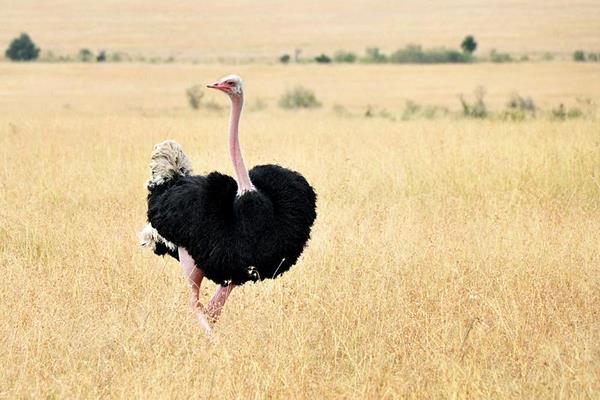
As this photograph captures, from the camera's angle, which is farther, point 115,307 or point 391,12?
point 391,12

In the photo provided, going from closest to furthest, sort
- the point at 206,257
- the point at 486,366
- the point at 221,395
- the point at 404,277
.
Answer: the point at 221,395 → the point at 486,366 → the point at 206,257 → the point at 404,277

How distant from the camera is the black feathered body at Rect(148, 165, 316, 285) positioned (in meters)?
5.42

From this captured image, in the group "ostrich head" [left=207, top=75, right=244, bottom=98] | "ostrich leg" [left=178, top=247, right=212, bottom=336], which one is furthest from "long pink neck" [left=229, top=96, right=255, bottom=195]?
"ostrich leg" [left=178, top=247, right=212, bottom=336]

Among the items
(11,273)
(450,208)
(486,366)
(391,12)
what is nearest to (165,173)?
(11,273)

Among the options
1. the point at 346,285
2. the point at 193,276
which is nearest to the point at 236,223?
the point at 193,276

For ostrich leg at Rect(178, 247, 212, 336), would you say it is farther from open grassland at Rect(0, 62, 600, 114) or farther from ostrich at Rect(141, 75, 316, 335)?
open grassland at Rect(0, 62, 600, 114)

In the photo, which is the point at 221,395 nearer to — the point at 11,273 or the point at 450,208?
the point at 11,273

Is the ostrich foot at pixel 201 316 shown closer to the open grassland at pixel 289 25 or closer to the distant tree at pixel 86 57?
the distant tree at pixel 86 57

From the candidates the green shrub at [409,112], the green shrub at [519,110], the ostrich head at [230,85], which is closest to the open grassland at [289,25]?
the green shrub at [409,112]

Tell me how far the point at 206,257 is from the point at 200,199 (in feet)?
0.98

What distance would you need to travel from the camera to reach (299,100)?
2953cm

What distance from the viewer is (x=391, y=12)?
322ft

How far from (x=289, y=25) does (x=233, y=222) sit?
87063mm

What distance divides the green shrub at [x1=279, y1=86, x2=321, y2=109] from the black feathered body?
23358 millimetres
